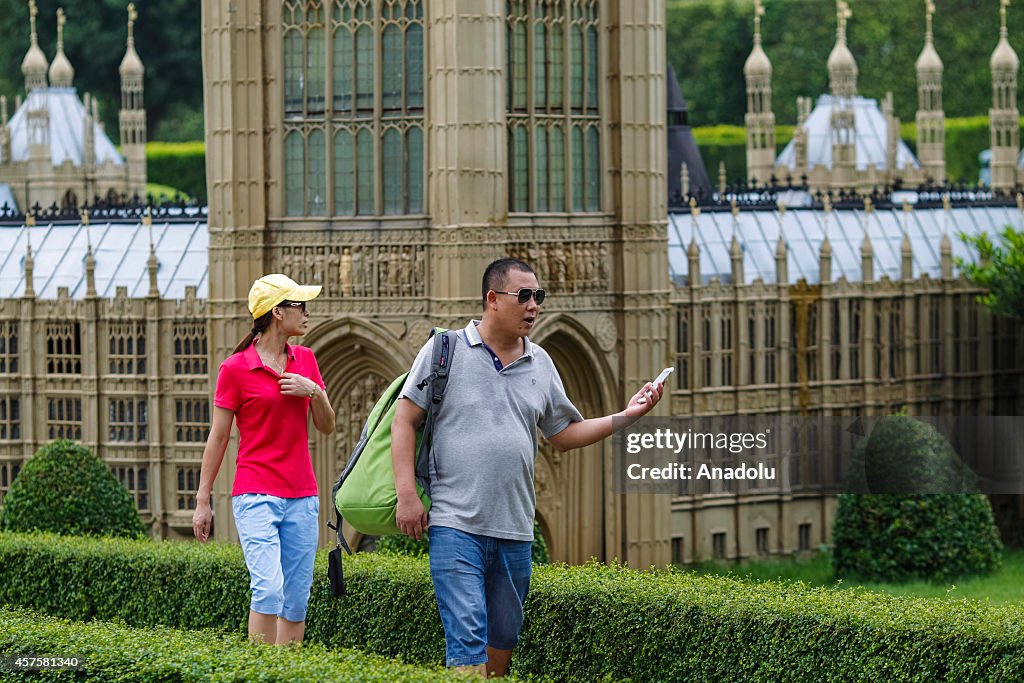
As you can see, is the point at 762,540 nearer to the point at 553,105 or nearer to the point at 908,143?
the point at 553,105

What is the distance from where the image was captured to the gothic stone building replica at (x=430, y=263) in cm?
2672

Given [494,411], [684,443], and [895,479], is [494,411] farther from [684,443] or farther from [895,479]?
[895,479]

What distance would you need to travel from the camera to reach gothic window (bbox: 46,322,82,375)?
31219 mm

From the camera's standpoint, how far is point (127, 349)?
30922mm

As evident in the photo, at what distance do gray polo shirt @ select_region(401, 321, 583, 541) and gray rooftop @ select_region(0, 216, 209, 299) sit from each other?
17.7 meters

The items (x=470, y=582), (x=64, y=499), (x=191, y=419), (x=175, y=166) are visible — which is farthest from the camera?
(x=175, y=166)

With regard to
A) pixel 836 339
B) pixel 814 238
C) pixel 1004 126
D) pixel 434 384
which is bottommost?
pixel 434 384

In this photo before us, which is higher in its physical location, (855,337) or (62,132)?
(62,132)

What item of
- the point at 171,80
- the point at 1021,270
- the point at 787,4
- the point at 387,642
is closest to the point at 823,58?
the point at 787,4

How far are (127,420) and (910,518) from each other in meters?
10.4

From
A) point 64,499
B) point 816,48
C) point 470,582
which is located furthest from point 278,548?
point 816,48

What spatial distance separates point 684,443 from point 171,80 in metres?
45.3

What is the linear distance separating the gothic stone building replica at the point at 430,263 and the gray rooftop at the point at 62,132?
16.6 metres

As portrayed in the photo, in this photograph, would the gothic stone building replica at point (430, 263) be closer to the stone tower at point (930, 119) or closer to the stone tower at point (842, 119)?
the stone tower at point (842, 119)
